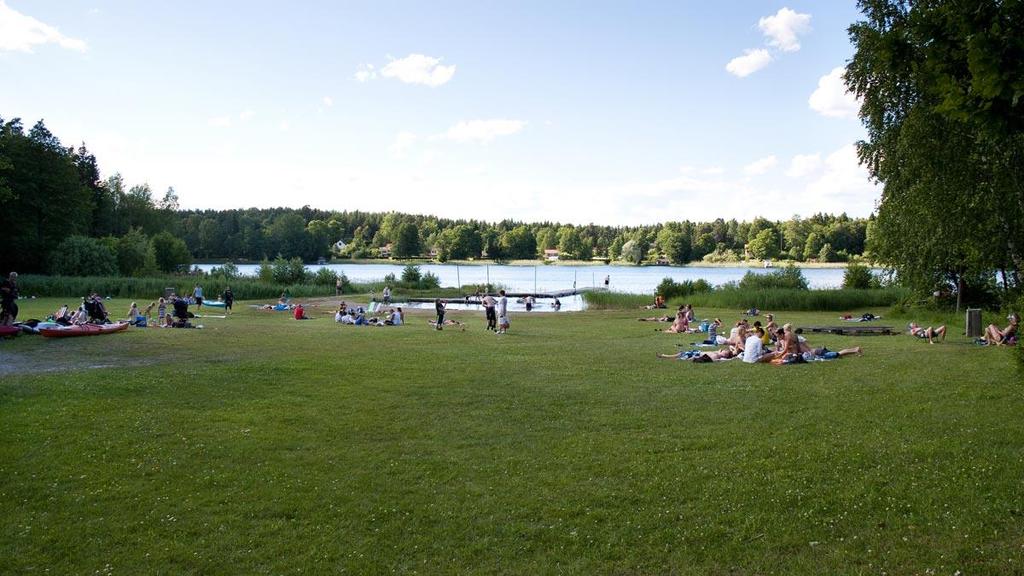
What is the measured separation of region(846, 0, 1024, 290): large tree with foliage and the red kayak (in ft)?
71.9

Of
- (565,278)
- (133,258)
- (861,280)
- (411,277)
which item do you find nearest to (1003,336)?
(861,280)

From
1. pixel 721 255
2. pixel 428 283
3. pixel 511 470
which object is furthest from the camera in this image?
pixel 721 255

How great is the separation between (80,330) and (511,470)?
723 inches

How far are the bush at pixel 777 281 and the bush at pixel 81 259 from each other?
1899 inches

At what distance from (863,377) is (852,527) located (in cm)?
898

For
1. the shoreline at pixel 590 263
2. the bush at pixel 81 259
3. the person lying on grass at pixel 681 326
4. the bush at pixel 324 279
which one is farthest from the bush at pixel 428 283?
the shoreline at pixel 590 263

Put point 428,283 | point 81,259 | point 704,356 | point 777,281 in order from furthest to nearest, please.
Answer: point 428,283 → point 81,259 → point 777,281 → point 704,356

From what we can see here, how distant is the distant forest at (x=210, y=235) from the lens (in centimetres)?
5825

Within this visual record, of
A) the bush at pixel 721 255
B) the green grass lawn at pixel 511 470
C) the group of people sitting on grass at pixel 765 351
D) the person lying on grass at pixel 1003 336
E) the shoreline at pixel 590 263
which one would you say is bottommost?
the green grass lawn at pixel 511 470

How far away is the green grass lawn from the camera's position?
6.32 meters

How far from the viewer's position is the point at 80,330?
21.6m

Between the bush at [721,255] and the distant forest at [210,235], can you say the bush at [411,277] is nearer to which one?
the distant forest at [210,235]

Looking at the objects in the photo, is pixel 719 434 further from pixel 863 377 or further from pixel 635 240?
pixel 635 240

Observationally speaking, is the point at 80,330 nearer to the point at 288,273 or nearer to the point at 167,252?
the point at 288,273
